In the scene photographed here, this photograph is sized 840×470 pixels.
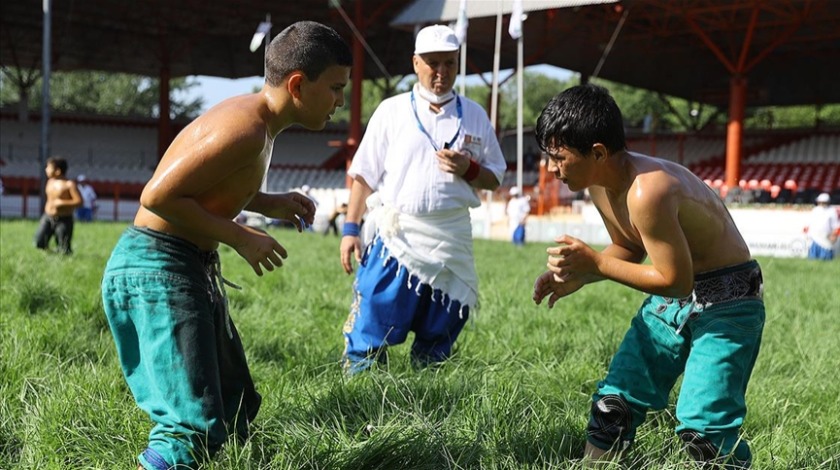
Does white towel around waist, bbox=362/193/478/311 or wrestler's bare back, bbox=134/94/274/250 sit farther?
white towel around waist, bbox=362/193/478/311

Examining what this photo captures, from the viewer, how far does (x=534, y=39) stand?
98.4 ft

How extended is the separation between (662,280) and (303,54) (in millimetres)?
1340

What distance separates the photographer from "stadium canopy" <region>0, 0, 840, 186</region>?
2706 centimetres

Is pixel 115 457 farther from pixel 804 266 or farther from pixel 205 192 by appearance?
pixel 804 266

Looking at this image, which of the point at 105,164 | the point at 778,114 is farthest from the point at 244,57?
the point at 778,114

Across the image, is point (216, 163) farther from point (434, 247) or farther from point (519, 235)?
point (519, 235)

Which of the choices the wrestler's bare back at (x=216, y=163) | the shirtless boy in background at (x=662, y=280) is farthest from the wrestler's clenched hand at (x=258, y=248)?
the shirtless boy in background at (x=662, y=280)

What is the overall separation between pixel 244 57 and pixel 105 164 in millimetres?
9262

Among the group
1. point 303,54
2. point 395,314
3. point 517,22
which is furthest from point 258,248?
point 517,22

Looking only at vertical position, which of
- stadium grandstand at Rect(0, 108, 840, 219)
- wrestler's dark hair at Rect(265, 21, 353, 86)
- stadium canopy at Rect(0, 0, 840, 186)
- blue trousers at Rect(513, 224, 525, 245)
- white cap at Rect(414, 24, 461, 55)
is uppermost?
stadium canopy at Rect(0, 0, 840, 186)

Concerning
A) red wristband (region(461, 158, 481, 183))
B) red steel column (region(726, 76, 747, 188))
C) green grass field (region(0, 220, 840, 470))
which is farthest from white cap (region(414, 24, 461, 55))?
red steel column (region(726, 76, 747, 188))

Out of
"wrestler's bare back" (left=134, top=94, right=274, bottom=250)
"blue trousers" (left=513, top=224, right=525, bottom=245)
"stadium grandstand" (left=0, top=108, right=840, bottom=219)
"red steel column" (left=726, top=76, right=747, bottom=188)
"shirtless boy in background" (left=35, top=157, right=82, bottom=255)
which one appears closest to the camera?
"wrestler's bare back" (left=134, top=94, right=274, bottom=250)

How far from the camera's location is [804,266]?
46.5ft

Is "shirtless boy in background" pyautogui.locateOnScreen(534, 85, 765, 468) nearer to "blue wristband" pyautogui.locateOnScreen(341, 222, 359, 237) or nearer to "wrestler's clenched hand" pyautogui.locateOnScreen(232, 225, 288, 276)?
"wrestler's clenched hand" pyautogui.locateOnScreen(232, 225, 288, 276)
